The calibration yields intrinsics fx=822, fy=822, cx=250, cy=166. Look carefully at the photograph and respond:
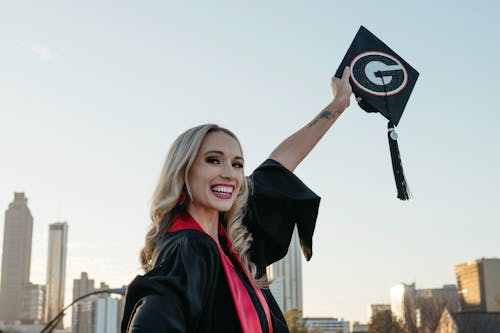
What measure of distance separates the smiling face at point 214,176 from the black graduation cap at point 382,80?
5.04 ft

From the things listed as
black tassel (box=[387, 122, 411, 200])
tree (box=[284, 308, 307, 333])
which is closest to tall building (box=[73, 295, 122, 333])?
tree (box=[284, 308, 307, 333])

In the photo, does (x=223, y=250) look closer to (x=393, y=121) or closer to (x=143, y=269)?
(x=143, y=269)

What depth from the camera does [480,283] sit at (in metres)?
130

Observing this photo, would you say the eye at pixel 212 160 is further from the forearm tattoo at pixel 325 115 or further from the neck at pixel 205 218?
the forearm tattoo at pixel 325 115

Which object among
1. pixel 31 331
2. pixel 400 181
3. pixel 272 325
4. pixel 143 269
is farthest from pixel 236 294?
pixel 31 331

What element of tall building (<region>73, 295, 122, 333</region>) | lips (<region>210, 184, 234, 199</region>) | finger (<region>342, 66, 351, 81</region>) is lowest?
lips (<region>210, 184, 234, 199</region>)

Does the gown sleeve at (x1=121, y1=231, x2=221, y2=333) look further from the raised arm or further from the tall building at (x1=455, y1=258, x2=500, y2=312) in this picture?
the tall building at (x1=455, y1=258, x2=500, y2=312)

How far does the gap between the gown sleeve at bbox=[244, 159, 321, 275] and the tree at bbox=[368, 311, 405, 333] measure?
59.3 m

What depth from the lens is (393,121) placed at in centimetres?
546

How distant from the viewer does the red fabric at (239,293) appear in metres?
3.59

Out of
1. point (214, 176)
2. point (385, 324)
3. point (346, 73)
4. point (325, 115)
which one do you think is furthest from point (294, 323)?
point (214, 176)

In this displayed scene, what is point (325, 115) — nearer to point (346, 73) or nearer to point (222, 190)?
point (346, 73)

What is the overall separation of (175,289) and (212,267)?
0.28 metres

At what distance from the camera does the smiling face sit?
3.92m
